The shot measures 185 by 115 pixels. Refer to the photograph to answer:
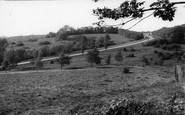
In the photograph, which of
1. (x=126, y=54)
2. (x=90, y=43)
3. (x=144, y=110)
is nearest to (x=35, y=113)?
(x=144, y=110)

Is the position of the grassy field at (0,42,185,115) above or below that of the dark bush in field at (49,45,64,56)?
below

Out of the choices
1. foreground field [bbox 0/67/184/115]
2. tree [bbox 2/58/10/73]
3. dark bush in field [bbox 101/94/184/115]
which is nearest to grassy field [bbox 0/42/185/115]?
foreground field [bbox 0/67/184/115]

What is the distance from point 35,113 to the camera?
13.5 metres

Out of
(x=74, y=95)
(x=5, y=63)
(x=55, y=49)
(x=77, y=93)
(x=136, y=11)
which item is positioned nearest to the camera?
(x=136, y=11)

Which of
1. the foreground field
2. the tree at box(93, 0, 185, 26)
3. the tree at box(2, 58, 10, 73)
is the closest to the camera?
the tree at box(93, 0, 185, 26)

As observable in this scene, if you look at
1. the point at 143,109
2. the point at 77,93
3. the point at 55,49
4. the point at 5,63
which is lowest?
the point at 77,93

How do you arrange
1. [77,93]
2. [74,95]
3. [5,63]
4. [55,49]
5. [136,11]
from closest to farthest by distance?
[136,11] < [74,95] < [77,93] < [5,63] < [55,49]

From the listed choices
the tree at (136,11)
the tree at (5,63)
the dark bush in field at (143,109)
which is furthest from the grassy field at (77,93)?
the tree at (5,63)

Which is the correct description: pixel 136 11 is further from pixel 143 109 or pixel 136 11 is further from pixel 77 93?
pixel 77 93

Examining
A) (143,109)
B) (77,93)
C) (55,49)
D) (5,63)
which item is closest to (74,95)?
(77,93)

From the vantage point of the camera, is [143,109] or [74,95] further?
[74,95]

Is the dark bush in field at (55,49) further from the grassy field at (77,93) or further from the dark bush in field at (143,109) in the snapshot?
the dark bush in field at (143,109)

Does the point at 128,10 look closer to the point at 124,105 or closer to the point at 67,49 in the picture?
the point at 124,105

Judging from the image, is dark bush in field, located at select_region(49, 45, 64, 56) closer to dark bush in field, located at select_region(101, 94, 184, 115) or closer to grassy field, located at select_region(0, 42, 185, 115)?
grassy field, located at select_region(0, 42, 185, 115)
